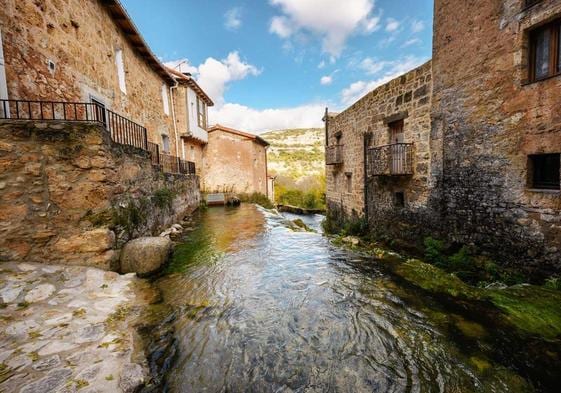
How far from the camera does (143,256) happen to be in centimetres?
454

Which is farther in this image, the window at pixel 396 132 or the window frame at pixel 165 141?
the window frame at pixel 165 141

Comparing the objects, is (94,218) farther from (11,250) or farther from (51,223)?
(11,250)

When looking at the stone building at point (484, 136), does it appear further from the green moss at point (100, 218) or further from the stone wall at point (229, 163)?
the stone wall at point (229, 163)

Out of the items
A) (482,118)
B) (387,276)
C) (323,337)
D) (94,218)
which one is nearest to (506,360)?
(323,337)

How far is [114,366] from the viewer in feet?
7.65

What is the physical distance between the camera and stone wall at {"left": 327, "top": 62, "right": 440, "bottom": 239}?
751cm

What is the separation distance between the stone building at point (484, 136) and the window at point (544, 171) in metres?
0.02

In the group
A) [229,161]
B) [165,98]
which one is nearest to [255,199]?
[229,161]

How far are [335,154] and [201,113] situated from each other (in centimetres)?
999

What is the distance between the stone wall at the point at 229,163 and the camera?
Result: 61.3ft

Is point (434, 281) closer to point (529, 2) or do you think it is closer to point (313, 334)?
point (313, 334)

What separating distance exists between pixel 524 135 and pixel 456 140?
1498mm

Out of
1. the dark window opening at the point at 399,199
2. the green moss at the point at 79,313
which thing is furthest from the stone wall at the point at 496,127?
the green moss at the point at 79,313

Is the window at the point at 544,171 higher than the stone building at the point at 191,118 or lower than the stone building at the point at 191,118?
lower
